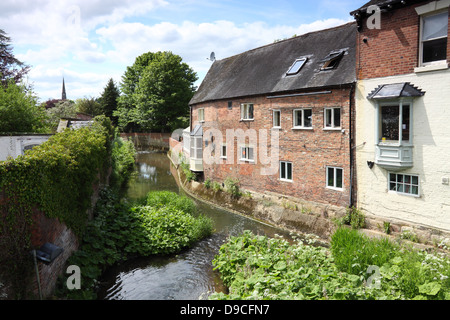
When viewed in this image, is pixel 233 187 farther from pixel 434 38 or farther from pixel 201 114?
pixel 434 38

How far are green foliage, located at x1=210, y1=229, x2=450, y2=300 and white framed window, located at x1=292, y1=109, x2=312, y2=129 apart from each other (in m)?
7.13

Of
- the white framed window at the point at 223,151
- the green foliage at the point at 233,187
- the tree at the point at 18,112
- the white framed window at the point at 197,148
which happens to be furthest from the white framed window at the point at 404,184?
the tree at the point at 18,112

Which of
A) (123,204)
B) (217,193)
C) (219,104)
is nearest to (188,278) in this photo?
(123,204)

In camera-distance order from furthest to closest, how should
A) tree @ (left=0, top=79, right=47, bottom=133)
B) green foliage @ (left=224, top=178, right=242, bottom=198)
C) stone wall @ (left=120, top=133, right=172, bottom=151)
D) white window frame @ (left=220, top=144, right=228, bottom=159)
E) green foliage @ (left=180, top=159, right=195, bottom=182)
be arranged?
stone wall @ (left=120, top=133, right=172, bottom=151), green foliage @ (left=180, top=159, right=195, bottom=182), white window frame @ (left=220, top=144, right=228, bottom=159), green foliage @ (left=224, top=178, right=242, bottom=198), tree @ (left=0, top=79, right=47, bottom=133)

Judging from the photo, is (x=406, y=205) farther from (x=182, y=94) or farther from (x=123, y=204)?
(x=182, y=94)

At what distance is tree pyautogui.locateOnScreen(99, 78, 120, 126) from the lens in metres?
58.2

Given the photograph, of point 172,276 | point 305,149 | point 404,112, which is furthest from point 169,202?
point 404,112

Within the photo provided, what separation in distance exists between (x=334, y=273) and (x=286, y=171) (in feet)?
30.6

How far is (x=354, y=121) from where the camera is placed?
44.7 feet

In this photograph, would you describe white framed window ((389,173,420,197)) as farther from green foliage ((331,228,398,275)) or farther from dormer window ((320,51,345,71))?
dormer window ((320,51,345,71))

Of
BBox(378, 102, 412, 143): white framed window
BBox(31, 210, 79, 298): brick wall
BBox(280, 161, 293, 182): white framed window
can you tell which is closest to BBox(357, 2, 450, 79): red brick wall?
BBox(378, 102, 412, 143): white framed window

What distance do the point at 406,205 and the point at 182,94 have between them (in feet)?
134

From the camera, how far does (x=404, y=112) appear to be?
12.0 m

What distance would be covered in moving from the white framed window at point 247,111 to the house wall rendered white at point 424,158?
737 centimetres
